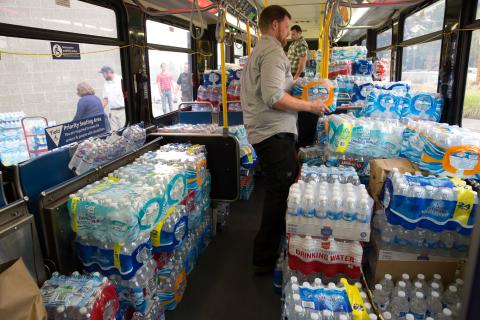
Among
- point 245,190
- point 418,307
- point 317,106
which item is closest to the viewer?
point 418,307

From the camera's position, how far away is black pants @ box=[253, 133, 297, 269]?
111 inches

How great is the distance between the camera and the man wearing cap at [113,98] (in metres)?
5.16

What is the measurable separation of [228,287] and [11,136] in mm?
3196

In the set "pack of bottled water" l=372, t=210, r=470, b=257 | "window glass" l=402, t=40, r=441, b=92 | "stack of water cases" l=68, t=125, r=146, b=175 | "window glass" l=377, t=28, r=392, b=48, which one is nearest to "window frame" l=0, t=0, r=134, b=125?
"stack of water cases" l=68, t=125, r=146, b=175

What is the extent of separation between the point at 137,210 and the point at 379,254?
61.4 inches

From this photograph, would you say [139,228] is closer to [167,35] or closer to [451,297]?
[451,297]

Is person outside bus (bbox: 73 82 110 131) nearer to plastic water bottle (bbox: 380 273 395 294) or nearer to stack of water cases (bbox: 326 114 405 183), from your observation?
stack of water cases (bbox: 326 114 405 183)

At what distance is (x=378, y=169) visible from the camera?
258 cm

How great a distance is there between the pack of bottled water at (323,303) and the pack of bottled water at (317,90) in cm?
156

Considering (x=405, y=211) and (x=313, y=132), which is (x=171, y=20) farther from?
(x=405, y=211)

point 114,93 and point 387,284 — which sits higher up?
point 114,93

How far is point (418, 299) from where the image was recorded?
5.92ft

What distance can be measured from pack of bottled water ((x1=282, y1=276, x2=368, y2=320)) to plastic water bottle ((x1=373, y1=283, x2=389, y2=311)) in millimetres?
114

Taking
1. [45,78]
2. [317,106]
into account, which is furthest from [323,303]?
[45,78]
